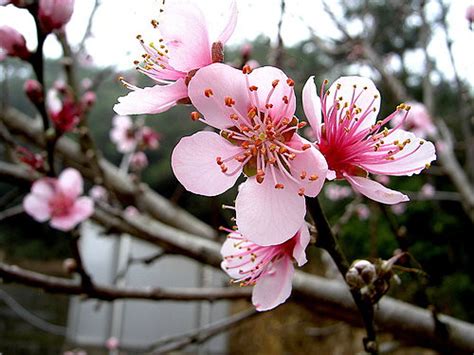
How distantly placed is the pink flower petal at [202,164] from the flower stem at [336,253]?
8cm

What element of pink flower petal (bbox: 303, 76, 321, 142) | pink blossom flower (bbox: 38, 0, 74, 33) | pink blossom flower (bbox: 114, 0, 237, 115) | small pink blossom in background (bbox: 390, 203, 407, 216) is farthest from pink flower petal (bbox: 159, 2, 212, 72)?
small pink blossom in background (bbox: 390, 203, 407, 216)

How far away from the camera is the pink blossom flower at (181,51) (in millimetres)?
440

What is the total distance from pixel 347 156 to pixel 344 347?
415 cm

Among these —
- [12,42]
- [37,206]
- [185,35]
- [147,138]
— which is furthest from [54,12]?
[147,138]

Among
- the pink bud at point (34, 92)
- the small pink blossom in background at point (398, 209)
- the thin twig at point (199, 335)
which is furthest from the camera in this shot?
the small pink blossom in background at point (398, 209)

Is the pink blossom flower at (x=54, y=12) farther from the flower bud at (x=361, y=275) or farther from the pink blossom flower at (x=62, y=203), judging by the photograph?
the pink blossom flower at (x=62, y=203)

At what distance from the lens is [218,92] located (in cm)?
43

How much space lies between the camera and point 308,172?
422mm

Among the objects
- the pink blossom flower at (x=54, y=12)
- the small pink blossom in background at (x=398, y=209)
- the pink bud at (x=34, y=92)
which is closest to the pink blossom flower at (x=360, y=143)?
the pink blossom flower at (x=54, y=12)

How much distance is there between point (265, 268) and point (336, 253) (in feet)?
0.30

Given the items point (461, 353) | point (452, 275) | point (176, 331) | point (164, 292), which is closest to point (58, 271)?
point (176, 331)

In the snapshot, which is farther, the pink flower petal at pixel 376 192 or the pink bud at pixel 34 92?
the pink bud at pixel 34 92

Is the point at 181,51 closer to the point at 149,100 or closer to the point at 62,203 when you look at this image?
the point at 149,100

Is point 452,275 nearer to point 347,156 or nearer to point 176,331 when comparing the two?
Answer: point 176,331
